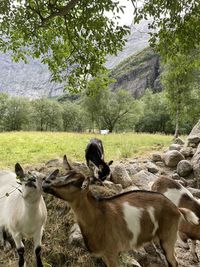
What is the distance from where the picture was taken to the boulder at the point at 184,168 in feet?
43.7

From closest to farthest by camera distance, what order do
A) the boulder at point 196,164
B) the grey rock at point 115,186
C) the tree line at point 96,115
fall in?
the grey rock at point 115,186 → the boulder at point 196,164 → the tree line at point 96,115

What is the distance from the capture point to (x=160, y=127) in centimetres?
8694

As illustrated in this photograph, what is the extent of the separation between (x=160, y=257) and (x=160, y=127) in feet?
268

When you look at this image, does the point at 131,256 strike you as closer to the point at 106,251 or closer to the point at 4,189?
the point at 106,251

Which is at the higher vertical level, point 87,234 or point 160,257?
point 87,234

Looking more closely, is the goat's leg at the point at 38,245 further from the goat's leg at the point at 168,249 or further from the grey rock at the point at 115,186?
the grey rock at the point at 115,186

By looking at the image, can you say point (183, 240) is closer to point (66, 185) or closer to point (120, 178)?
point (120, 178)

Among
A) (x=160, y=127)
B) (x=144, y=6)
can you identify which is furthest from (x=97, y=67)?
(x=160, y=127)

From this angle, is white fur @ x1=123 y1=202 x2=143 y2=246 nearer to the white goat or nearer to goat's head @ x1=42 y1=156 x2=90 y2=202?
goat's head @ x1=42 y1=156 x2=90 y2=202

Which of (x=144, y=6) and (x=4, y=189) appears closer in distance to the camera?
(x=4, y=189)

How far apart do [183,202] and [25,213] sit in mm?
3842

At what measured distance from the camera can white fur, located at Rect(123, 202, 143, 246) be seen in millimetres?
5223

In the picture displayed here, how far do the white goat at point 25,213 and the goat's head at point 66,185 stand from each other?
1.28 ft

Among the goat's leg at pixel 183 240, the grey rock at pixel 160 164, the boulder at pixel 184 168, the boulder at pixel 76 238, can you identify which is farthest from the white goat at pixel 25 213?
the grey rock at pixel 160 164
